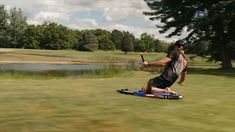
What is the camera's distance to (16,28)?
144 m

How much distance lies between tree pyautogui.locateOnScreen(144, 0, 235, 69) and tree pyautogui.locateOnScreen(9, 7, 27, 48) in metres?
101

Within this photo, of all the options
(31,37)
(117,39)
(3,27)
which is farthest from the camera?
(117,39)

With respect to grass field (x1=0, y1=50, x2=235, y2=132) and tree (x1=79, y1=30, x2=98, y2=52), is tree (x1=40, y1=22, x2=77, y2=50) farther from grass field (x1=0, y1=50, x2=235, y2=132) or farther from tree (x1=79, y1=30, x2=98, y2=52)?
grass field (x1=0, y1=50, x2=235, y2=132)

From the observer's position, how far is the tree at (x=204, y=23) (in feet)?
143

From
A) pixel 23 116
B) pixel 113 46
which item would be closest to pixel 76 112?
pixel 23 116

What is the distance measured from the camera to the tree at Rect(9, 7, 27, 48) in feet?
471

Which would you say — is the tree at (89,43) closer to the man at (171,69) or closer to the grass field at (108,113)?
the man at (171,69)

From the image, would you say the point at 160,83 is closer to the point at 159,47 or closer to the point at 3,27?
the point at 3,27

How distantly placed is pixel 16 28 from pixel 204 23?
108 meters

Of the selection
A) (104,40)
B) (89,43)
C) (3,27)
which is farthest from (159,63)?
(104,40)

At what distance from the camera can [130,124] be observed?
1081 cm

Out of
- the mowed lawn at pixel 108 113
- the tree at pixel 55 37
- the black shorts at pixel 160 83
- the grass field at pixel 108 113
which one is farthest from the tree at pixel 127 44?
the mowed lawn at pixel 108 113

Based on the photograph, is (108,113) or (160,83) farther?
(160,83)

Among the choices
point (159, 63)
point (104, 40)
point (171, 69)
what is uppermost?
point (104, 40)
